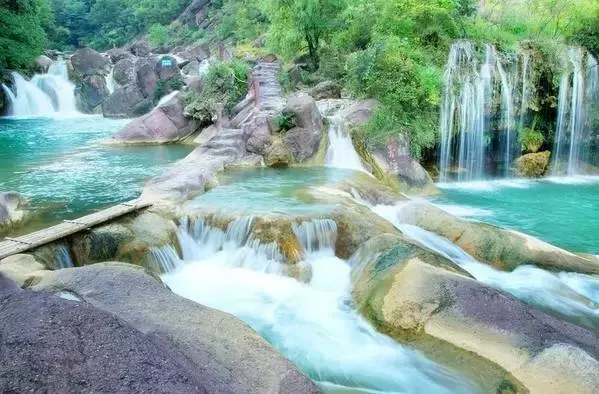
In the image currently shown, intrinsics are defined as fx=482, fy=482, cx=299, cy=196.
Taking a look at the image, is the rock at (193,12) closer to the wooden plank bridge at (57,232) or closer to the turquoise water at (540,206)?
the turquoise water at (540,206)

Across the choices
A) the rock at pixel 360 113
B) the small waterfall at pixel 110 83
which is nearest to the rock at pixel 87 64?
the small waterfall at pixel 110 83

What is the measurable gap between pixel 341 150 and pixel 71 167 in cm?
774

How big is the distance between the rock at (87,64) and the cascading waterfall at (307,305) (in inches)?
1046

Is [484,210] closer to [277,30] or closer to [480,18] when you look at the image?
[480,18]

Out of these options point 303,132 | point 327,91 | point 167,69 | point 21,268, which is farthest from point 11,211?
point 167,69

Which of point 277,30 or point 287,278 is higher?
point 277,30

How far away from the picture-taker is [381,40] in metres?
13.7

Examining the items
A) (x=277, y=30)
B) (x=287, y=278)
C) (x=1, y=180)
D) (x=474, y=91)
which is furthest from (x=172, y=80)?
(x=287, y=278)

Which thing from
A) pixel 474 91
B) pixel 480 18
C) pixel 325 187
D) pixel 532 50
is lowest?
pixel 325 187

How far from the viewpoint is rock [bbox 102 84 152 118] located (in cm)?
2645

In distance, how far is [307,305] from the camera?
6.79m

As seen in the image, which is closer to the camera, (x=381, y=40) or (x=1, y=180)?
(x=1, y=180)

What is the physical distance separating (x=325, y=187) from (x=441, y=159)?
5915mm

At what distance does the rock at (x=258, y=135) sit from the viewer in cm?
1362
